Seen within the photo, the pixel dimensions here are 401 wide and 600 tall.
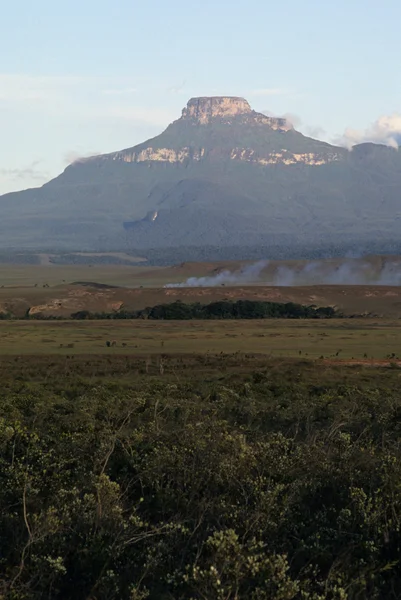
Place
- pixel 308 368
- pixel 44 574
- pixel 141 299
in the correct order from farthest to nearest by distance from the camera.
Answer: pixel 141 299 < pixel 308 368 < pixel 44 574

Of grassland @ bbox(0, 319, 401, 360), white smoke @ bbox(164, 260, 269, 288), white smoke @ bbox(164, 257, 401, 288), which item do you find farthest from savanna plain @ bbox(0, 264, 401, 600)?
white smoke @ bbox(164, 257, 401, 288)

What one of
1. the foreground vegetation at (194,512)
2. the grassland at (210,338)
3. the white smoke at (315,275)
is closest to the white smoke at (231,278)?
the white smoke at (315,275)

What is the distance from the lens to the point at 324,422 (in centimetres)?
2405

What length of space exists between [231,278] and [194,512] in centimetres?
12092

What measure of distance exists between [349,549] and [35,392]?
1799 cm

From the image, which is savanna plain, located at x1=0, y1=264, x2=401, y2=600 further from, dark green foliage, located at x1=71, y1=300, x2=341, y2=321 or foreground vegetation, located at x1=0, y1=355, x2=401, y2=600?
dark green foliage, located at x1=71, y1=300, x2=341, y2=321

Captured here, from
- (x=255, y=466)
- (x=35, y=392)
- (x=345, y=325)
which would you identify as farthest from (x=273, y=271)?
(x=255, y=466)

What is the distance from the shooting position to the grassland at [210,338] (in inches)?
1999

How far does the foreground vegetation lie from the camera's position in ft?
43.2

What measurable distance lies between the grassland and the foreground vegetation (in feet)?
93.5

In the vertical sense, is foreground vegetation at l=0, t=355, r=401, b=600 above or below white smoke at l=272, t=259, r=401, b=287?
above

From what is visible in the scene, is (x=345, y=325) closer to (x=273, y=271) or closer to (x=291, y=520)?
(x=291, y=520)

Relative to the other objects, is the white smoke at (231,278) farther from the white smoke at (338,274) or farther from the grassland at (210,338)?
the grassland at (210,338)

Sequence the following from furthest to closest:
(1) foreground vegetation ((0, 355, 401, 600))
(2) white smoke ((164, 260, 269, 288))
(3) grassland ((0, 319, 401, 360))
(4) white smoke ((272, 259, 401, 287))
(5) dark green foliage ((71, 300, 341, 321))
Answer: (2) white smoke ((164, 260, 269, 288)), (4) white smoke ((272, 259, 401, 287)), (5) dark green foliage ((71, 300, 341, 321)), (3) grassland ((0, 319, 401, 360)), (1) foreground vegetation ((0, 355, 401, 600))
